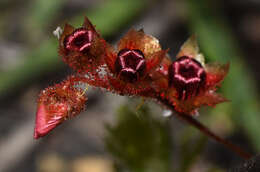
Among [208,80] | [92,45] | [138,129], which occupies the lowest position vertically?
[138,129]

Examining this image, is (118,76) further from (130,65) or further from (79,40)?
(79,40)

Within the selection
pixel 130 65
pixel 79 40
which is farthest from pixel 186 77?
pixel 79 40

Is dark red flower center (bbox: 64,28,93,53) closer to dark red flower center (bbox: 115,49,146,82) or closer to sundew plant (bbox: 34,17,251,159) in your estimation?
sundew plant (bbox: 34,17,251,159)

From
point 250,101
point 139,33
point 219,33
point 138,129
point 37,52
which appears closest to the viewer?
point 139,33

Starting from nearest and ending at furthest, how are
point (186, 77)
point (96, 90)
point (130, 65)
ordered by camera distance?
point (130, 65), point (186, 77), point (96, 90)

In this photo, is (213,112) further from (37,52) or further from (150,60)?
(150,60)

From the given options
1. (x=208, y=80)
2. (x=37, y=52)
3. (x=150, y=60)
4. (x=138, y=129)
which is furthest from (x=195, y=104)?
(x=37, y=52)

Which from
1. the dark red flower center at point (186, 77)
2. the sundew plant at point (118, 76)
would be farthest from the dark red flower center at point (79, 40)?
the dark red flower center at point (186, 77)
